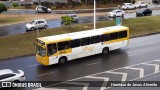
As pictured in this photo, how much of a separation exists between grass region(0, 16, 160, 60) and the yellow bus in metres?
6.17

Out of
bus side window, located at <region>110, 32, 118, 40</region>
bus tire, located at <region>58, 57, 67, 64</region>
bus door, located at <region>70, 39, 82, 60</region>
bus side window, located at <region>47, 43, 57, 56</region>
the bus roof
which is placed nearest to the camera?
bus side window, located at <region>47, 43, 57, 56</region>

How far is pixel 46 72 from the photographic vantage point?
1134 inches

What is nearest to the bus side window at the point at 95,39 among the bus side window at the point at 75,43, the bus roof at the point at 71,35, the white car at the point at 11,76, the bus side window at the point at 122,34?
the bus roof at the point at 71,35

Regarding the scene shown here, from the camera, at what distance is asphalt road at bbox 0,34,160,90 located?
27109 millimetres

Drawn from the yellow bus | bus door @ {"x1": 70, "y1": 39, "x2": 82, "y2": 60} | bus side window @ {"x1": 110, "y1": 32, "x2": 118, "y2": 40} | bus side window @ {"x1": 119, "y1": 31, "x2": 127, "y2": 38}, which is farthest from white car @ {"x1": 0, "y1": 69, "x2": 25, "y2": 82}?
bus side window @ {"x1": 119, "y1": 31, "x2": 127, "y2": 38}

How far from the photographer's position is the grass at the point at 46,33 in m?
36.0

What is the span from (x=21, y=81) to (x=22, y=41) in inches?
597

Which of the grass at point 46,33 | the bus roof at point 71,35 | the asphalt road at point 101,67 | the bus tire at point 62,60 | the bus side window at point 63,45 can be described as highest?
the bus roof at point 71,35

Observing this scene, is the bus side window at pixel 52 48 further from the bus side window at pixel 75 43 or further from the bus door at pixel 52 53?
the bus side window at pixel 75 43

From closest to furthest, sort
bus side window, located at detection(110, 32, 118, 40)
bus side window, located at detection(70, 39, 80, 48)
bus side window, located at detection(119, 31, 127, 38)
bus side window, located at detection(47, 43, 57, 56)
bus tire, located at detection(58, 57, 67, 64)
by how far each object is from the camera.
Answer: bus side window, located at detection(47, 43, 57, 56)
bus tire, located at detection(58, 57, 67, 64)
bus side window, located at detection(70, 39, 80, 48)
bus side window, located at detection(110, 32, 118, 40)
bus side window, located at detection(119, 31, 127, 38)

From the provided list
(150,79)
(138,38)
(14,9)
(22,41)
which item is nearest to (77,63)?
(150,79)

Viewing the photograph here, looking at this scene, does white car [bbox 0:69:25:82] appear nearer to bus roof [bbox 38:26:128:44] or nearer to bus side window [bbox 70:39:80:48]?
bus roof [bbox 38:26:128:44]

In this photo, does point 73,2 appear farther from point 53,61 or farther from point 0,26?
point 53,61

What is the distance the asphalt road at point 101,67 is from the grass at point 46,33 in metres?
2.55
